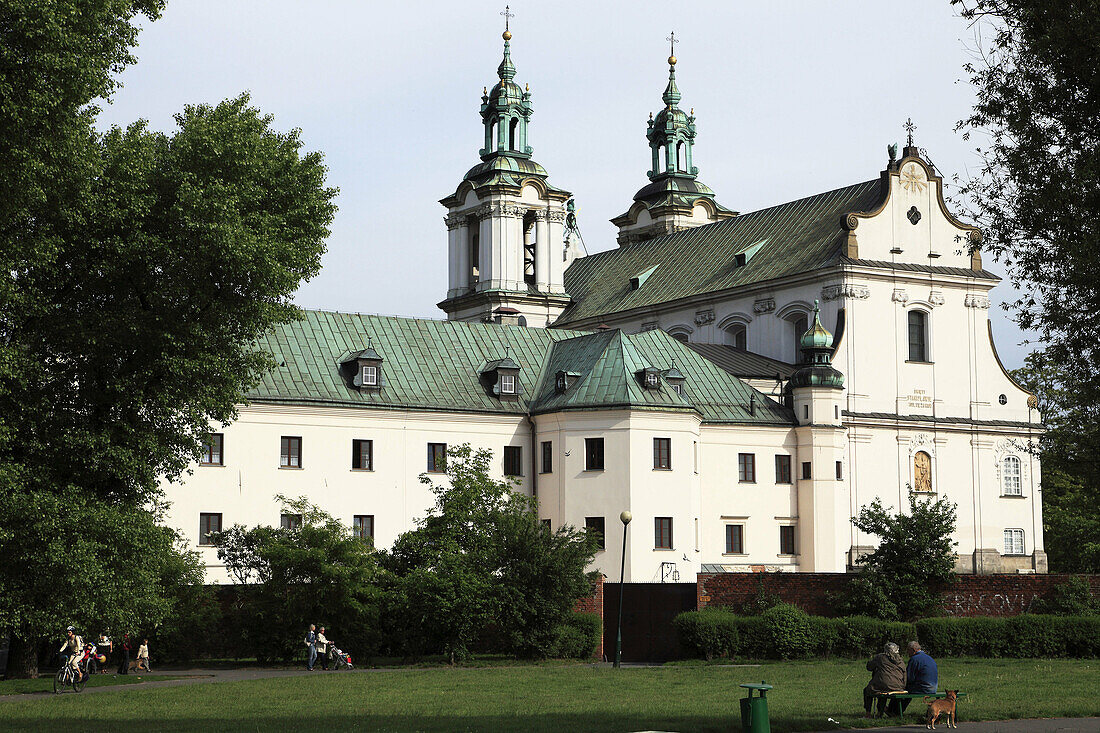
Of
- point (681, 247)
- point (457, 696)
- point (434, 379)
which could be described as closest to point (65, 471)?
point (457, 696)

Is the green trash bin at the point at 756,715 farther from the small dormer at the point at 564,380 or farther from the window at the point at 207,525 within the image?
the small dormer at the point at 564,380

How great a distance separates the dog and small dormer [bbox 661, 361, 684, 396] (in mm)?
34110

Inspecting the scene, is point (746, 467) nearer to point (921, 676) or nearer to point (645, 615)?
point (645, 615)

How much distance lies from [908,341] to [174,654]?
37.1 metres

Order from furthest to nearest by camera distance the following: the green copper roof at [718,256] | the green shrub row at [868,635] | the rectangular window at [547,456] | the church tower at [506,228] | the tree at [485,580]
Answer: the church tower at [506,228] < the green copper roof at [718,256] < the rectangular window at [547,456] < the tree at [485,580] < the green shrub row at [868,635]

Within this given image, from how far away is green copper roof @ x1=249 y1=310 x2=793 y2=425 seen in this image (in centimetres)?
5497

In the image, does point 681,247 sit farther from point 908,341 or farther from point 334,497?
point 334,497

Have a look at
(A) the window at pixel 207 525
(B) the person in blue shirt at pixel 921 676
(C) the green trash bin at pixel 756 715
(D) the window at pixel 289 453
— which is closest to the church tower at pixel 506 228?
(D) the window at pixel 289 453

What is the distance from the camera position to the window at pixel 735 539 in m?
59.2

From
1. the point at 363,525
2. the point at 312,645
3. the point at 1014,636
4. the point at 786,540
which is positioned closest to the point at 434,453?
the point at 363,525

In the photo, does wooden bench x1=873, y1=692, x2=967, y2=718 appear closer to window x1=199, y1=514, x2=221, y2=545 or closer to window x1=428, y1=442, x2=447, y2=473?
window x1=199, y1=514, x2=221, y2=545

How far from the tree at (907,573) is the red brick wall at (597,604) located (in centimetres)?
717

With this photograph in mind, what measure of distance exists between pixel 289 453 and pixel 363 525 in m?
3.64

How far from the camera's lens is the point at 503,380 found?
58.1m
